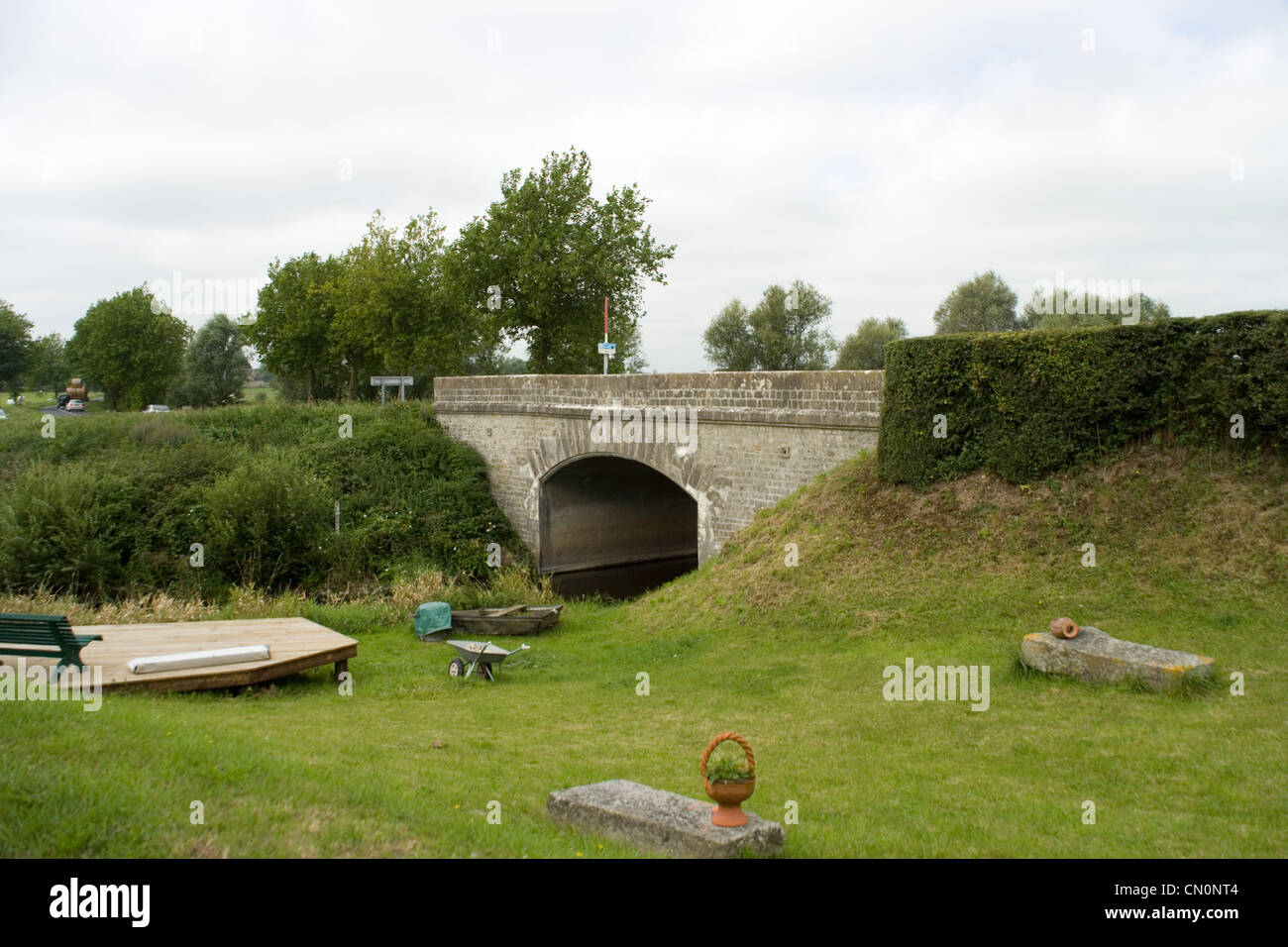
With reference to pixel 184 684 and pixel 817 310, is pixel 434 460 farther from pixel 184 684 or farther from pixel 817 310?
pixel 817 310

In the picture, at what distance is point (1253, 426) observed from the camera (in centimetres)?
1157

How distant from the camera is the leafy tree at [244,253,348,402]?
1752 inches

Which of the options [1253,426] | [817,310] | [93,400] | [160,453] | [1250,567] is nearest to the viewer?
[1250,567]

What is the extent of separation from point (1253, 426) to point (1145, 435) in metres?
1.26

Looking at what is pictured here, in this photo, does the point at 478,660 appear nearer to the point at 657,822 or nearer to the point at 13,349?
the point at 657,822

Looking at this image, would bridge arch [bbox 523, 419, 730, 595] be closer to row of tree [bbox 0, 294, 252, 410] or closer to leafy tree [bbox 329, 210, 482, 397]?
leafy tree [bbox 329, 210, 482, 397]

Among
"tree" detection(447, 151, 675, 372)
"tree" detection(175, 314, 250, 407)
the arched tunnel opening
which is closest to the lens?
the arched tunnel opening

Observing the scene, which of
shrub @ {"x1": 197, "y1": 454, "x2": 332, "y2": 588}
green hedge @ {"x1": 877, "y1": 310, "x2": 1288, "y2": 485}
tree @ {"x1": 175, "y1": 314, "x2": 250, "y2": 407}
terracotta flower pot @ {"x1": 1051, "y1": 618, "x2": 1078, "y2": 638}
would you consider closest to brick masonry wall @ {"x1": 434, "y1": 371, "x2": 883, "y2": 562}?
green hedge @ {"x1": 877, "y1": 310, "x2": 1288, "y2": 485}

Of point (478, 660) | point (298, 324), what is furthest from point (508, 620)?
point (298, 324)

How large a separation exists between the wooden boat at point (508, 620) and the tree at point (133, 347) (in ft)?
131

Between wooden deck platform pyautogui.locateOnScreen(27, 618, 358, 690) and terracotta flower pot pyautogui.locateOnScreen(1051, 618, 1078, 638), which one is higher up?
terracotta flower pot pyautogui.locateOnScreen(1051, 618, 1078, 638)

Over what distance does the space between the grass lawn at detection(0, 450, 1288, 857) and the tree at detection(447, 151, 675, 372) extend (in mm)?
16209

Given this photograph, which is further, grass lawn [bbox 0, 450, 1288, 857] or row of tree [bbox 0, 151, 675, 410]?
row of tree [bbox 0, 151, 675, 410]
